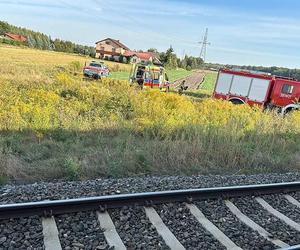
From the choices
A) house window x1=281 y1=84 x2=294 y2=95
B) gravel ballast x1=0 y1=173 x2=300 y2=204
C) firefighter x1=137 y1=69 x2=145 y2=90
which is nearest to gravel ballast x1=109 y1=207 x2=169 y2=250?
gravel ballast x1=0 y1=173 x2=300 y2=204

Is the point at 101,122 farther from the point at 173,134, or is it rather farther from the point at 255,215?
the point at 255,215

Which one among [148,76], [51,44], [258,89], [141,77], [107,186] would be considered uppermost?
[258,89]

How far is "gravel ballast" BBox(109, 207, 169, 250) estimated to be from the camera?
4234 mm

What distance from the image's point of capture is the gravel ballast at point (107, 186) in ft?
17.7

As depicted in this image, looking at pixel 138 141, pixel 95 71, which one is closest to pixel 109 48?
pixel 95 71

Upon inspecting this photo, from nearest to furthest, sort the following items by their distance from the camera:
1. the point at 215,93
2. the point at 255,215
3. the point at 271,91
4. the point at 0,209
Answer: the point at 0,209 < the point at 255,215 < the point at 271,91 < the point at 215,93

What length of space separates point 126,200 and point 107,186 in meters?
0.97

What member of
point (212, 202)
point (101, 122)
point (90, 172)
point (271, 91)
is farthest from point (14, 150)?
point (271, 91)

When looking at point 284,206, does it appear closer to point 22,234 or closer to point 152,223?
point 152,223

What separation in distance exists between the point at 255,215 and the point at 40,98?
37.9 feet

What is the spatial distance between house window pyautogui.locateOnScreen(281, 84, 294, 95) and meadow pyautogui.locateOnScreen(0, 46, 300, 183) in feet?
31.2

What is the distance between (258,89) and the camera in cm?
2559

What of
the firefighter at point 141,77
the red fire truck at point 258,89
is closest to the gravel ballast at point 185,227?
the red fire truck at point 258,89

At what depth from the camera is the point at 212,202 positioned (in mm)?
5816
